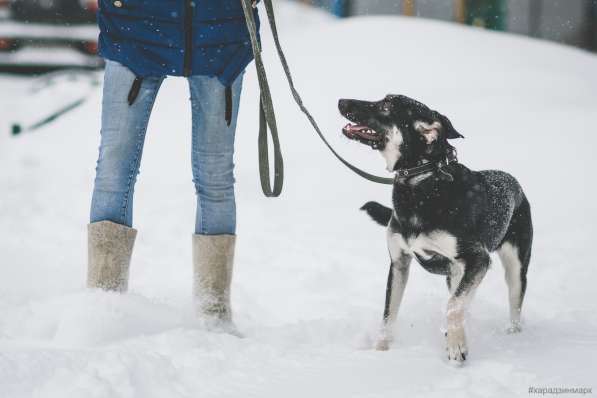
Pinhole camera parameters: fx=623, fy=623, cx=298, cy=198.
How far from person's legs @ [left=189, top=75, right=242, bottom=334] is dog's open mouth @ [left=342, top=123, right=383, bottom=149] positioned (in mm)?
502

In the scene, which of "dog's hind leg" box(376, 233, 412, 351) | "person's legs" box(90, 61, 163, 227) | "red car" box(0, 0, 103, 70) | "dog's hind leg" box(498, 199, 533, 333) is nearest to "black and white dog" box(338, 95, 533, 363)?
"dog's hind leg" box(376, 233, 412, 351)

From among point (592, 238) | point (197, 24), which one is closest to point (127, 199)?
point (197, 24)

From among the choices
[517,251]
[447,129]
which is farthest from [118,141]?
[517,251]

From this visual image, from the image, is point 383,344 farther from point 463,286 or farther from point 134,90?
point 134,90

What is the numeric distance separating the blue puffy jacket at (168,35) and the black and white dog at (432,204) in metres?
0.64

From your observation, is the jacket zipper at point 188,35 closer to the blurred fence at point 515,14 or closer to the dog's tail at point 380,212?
the dog's tail at point 380,212

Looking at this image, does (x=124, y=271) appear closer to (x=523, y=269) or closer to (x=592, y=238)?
(x=523, y=269)

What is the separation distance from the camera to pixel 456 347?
7.77 feet

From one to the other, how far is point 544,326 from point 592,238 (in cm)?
148

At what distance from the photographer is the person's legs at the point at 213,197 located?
2559 millimetres

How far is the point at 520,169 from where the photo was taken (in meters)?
5.27

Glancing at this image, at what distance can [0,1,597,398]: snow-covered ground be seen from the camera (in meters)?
2.08

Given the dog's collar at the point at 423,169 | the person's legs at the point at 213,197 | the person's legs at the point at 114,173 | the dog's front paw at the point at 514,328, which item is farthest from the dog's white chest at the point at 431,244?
the person's legs at the point at 114,173

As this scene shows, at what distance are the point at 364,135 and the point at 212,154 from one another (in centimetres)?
67
